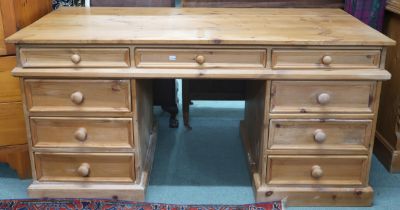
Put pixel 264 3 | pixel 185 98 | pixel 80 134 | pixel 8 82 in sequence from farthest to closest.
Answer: pixel 185 98 → pixel 264 3 → pixel 8 82 → pixel 80 134

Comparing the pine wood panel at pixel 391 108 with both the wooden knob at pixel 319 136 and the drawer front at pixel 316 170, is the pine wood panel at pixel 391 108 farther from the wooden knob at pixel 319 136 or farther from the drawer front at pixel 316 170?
the wooden knob at pixel 319 136

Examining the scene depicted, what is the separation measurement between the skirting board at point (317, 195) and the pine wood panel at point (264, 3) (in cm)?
94

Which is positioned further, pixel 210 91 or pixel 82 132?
pixel 210 91

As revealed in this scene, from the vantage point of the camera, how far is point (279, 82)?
1670mm

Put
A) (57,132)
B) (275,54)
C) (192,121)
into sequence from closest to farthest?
(275,54), (57,132), (192,121)

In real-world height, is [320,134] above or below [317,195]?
above

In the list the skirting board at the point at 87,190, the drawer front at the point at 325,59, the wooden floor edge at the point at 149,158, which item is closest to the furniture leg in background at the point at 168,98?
the wooden floor edge at the point at 149,158

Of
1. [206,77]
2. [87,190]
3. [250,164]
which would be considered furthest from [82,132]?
[250,164]

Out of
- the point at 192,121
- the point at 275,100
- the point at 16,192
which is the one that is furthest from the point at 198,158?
the point at 16,192

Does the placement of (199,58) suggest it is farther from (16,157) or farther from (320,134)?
(16,157)

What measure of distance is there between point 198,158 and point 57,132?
0.74 metres

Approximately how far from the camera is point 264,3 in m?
2.28

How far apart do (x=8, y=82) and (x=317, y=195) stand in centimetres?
135

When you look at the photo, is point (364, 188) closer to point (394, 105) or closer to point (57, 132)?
point (394, 105)
